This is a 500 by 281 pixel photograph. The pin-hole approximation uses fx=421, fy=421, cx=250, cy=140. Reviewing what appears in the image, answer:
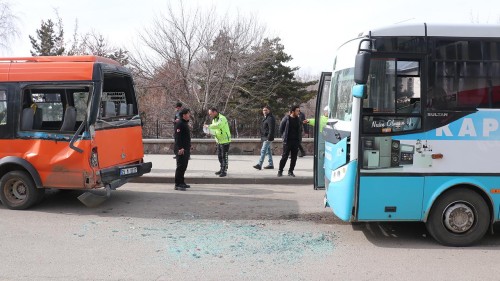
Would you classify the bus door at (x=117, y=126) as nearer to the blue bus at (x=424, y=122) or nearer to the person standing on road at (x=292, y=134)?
the person standing on road at (x=292, y=134)

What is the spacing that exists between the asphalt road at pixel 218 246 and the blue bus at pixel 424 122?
62 centimetres

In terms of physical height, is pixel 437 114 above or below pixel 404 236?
above

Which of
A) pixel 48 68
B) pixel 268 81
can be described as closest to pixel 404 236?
pixel 48 68

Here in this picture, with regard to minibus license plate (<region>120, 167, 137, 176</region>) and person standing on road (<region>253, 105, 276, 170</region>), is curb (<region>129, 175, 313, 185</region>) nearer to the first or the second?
person standing on road (<region>253, 105, 276, 170</region>)

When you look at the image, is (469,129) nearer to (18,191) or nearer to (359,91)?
(359,91)

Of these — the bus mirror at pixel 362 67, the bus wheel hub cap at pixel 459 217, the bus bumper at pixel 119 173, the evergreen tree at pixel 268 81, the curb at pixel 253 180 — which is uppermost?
the evergreen tree at pixel 268 81

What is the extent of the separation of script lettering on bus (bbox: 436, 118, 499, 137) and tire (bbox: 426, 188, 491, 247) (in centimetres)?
75

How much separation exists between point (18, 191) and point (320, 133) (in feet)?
18.3

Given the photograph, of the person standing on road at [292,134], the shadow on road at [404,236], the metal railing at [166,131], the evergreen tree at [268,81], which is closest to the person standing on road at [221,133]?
the person standing on road at [292,134]

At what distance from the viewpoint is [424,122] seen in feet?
17.9

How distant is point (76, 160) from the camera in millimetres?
7309

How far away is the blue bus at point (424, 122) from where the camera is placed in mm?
5453

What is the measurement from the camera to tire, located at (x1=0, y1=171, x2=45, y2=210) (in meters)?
7.57

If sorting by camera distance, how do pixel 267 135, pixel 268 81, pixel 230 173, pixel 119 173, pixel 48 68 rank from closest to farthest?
pixel 48 68
pixel 119 173
pixel 230 173
pixel 267 135
pixel 268 81
